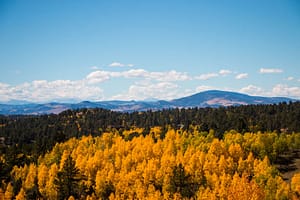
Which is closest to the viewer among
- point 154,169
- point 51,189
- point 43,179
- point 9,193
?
point 9,193

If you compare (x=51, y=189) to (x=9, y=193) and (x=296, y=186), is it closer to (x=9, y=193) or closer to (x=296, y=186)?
(x=9, y=193)

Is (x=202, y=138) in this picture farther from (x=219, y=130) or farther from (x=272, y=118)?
(x=272, y=118)

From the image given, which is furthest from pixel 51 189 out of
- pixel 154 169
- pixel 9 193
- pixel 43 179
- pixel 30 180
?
pixel 154 169

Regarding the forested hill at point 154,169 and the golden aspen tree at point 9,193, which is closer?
the forested hill at point 154,169

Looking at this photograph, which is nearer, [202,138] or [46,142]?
[202,138]

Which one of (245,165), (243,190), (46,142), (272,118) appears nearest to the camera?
(243,190)

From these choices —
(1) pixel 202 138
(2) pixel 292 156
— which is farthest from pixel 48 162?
(2) pixel 292 156

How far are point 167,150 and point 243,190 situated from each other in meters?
92.8

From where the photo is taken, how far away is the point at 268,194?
87.0m

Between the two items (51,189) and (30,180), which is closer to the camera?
(51,189)

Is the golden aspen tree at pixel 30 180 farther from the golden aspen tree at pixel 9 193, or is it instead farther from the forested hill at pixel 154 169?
the golden aspen tree at pixel 9 193

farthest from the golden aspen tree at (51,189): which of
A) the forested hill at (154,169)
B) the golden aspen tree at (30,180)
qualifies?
the golden aspen tree at (30,180)

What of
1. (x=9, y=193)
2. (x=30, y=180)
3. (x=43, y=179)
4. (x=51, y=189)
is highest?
(x=43, y=179)

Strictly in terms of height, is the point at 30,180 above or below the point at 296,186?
below
